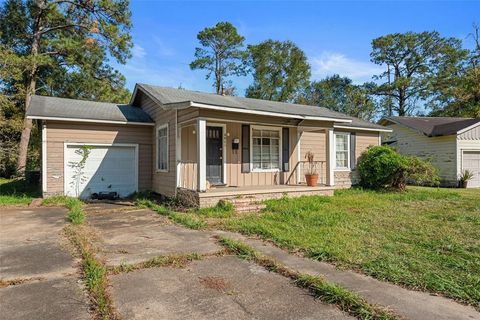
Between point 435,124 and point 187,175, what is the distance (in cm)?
1560

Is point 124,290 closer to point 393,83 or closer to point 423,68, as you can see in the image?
point 393,83

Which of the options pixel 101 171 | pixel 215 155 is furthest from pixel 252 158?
pixel 101 171

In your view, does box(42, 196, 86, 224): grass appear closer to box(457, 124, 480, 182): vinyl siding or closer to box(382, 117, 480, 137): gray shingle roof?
box(382, 117, 480, 137): gray shingle roof

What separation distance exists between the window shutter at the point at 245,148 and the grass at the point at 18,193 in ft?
22.1

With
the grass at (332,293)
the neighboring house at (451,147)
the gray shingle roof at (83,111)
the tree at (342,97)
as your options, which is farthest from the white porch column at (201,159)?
the tree at (342,97)

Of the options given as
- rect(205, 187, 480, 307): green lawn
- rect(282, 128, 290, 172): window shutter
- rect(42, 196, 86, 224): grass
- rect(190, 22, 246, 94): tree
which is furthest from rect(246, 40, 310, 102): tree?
rect(42, 196, 86, 224): grass

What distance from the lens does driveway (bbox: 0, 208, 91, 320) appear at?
9.63ft

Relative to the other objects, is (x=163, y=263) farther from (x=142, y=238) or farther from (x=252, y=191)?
(x=252, y=191)

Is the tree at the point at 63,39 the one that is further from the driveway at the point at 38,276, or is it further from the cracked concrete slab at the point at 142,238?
the driveway at the point at 38,276

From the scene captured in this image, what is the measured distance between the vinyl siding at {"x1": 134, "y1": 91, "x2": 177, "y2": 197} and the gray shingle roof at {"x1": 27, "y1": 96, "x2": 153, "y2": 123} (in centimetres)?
39

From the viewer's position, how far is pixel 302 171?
39.8ft

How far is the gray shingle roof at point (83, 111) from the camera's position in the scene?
397 inches

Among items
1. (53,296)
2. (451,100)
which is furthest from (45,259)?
(451,100)

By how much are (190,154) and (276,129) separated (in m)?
3.19
